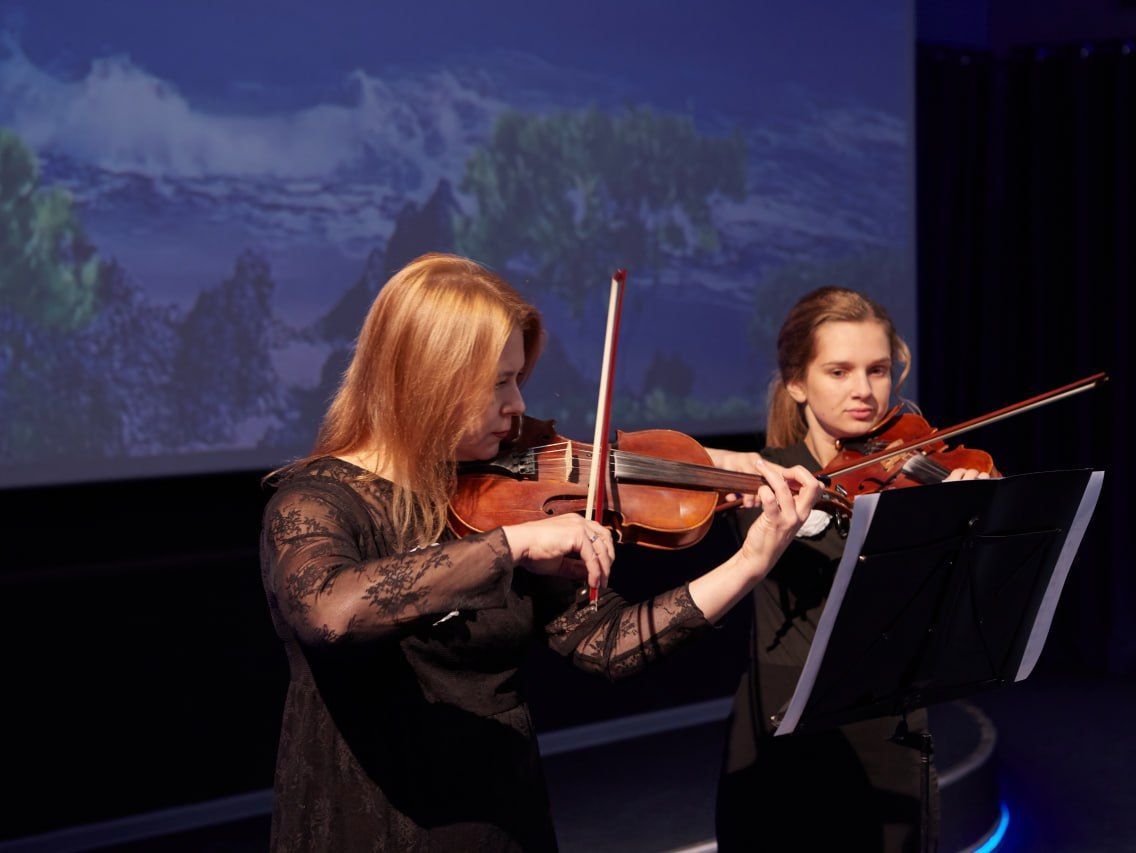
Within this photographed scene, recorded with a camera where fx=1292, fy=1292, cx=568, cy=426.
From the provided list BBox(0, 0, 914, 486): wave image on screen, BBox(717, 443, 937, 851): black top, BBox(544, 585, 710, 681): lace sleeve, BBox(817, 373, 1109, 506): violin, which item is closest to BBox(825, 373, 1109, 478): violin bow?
BBox(817, 373, 1109, 506): violin

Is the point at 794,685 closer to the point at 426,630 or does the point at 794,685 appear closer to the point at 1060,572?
the point at 1060,572

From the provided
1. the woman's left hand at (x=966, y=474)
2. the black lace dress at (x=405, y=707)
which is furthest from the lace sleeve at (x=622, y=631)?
the woman's left hand at (x=966, y=474)

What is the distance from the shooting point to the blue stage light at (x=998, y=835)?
334 cm

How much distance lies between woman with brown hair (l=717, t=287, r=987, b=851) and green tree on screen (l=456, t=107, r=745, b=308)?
1.68 m

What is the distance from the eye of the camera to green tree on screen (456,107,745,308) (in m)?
3.73

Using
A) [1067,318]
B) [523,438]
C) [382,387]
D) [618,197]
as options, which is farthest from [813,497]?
[1067,318]

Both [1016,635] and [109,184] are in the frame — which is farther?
[109,184]

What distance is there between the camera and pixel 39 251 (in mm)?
3006

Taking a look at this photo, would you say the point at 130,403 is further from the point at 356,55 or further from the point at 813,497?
the point at 813,497

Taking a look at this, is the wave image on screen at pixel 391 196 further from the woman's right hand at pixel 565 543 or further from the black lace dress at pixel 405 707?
the woman's right hand at pixel 565 543

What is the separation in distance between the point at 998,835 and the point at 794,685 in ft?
5.41

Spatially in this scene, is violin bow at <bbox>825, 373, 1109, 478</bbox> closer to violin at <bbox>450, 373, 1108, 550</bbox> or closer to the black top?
violin at <bbox>450, 373, 1108, 550</bbox>

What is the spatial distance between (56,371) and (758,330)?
226cm

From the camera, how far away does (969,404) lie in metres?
4.95
